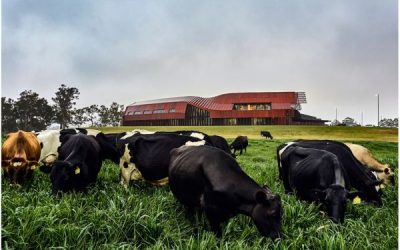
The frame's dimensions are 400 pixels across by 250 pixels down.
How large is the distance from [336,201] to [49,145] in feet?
24.4

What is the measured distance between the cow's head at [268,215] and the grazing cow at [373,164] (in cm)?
646

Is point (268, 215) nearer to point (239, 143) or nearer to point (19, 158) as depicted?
point (19, 158)

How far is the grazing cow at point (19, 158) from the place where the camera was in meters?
7.33

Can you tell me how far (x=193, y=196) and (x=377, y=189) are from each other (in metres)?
4.42

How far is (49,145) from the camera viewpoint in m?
9.92

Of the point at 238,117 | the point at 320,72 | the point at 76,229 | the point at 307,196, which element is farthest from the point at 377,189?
the point at 238,117

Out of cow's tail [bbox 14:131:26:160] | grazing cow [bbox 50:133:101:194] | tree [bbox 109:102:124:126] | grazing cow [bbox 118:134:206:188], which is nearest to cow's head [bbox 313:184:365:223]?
grazing cow [bbox 118:134:206:188]

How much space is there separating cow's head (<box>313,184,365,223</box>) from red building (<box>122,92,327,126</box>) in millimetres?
9608

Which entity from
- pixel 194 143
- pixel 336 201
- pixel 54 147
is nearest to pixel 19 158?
pixel 54 147

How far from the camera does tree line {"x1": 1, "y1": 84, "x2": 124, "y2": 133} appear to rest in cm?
1344

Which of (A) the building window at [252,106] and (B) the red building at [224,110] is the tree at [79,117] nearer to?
(B) the red building at [224,110]

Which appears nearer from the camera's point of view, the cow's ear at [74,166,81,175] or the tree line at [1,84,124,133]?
the cow's ear at [74,166,81,175]

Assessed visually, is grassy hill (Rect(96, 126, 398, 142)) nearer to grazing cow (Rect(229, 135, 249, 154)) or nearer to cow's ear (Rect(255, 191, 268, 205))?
grazing cow (Rect(229, 135, 249, 154))

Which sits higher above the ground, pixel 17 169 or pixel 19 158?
pixel 19 158
